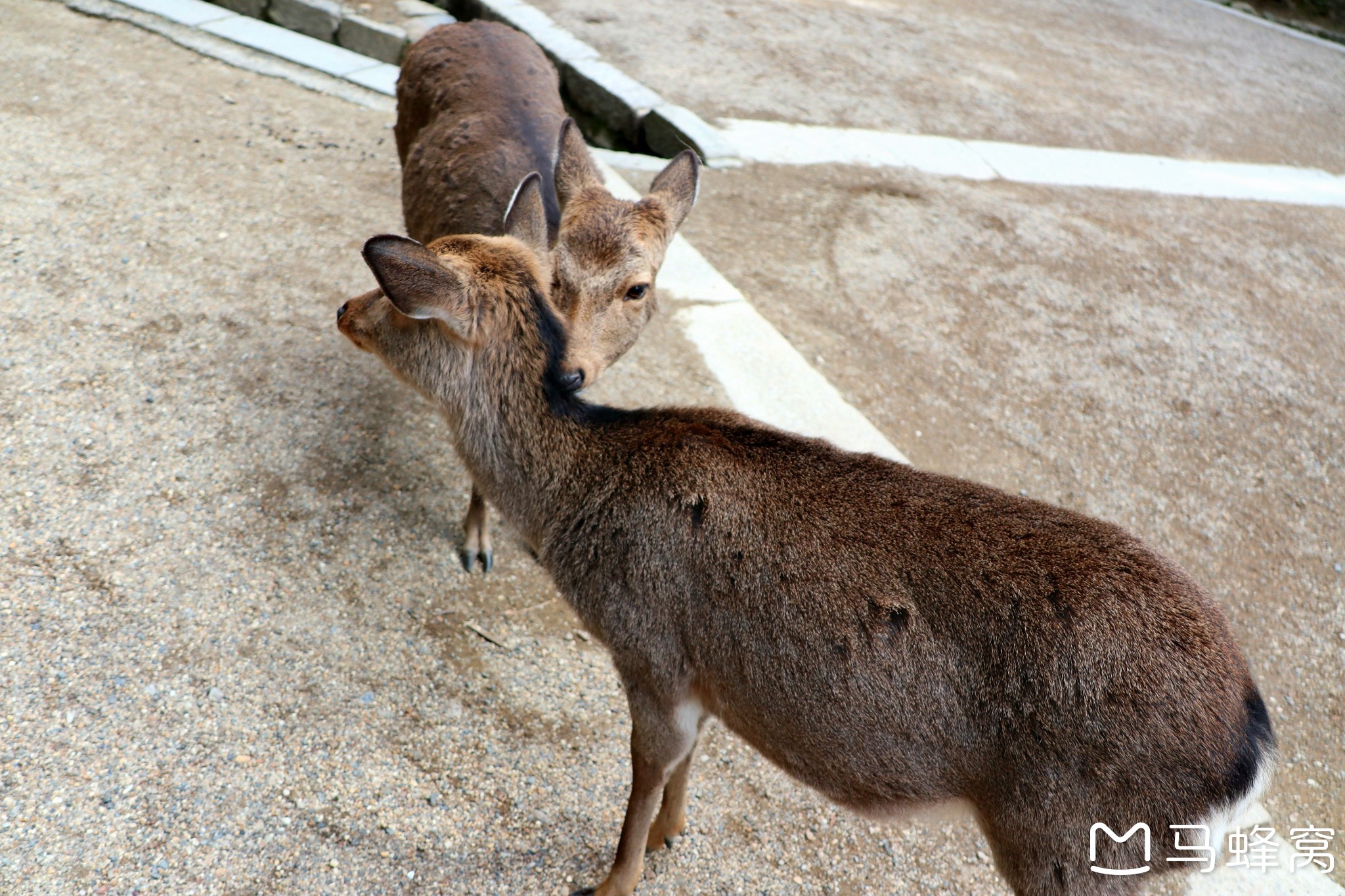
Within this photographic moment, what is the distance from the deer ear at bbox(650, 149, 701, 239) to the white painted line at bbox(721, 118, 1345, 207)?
3.49 metres

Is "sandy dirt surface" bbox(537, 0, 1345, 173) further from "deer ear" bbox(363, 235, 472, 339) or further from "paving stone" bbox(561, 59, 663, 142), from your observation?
"deer ear" bbox(363, 235, 472, 339)

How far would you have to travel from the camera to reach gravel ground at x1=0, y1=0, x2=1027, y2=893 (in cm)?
298

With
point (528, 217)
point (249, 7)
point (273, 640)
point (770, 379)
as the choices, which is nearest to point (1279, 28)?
point (770, 379)

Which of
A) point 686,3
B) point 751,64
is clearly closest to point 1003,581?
point 751,64

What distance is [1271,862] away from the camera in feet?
11.1

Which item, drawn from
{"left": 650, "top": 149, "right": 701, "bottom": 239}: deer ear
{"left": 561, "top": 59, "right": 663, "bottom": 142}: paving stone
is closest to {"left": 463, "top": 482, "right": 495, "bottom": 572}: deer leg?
{"left": 650, "top": 149, "right": 701, "bottom": 239}: deer ear

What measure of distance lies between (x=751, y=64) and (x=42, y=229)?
6487 millimetres

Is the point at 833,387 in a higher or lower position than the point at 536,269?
lower

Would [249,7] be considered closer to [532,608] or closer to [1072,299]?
[532,608]

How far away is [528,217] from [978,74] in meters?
8.58

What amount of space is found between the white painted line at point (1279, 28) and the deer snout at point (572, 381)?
16.7 meters

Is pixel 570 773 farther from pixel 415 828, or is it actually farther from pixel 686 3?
pixel 686 3

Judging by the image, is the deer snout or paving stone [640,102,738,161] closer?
the deer snout

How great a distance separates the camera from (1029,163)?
865cm
